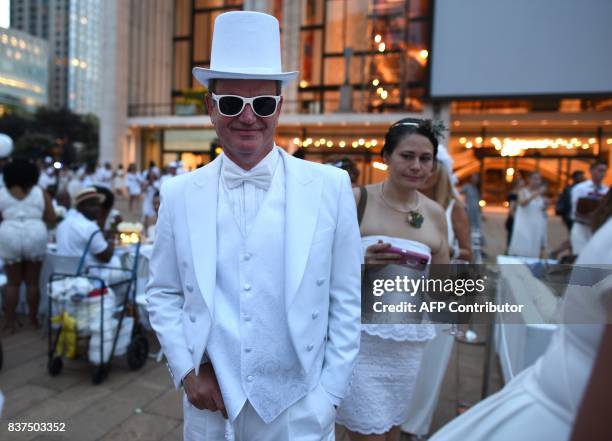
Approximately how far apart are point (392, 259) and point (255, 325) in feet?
3.21

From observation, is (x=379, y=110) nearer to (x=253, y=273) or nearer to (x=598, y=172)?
(x=598, y=172)

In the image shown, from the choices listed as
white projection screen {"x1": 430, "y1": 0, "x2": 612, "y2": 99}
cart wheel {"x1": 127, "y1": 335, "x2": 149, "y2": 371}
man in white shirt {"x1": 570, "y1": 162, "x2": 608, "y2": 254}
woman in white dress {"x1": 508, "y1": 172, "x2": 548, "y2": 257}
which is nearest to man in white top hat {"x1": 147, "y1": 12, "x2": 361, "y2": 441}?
cart wheel {"x1": 127, "y1": 335, "x2": 149, "y2": 371}

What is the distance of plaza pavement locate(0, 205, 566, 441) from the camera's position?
133 inches

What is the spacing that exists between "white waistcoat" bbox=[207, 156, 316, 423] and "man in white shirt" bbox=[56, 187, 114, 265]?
364cm

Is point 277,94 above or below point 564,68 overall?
below

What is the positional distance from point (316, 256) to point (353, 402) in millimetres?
1132

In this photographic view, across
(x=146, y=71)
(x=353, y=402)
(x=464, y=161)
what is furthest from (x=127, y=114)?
(x=353, y=402)

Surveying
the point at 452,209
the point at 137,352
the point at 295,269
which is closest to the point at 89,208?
the point at 137,352

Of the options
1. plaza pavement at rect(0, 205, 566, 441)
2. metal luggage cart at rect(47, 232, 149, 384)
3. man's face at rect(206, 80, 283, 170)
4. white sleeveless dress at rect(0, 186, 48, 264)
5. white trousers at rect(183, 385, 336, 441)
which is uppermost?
man's face at rect(206, 80, 283, 170)

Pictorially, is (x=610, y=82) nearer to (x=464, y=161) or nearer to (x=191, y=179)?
(x=464, y=161)

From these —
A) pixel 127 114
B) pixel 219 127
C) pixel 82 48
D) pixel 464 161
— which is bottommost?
pixel 219 127

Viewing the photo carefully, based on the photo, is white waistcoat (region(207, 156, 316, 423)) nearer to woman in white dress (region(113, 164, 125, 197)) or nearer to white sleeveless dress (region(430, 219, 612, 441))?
white sleeveless dress (region(430, 219, 612, 441))

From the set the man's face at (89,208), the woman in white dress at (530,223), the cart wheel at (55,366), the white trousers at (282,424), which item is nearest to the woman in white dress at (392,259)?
the white trousers at (282,424)

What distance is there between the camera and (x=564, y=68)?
17.6 metres
